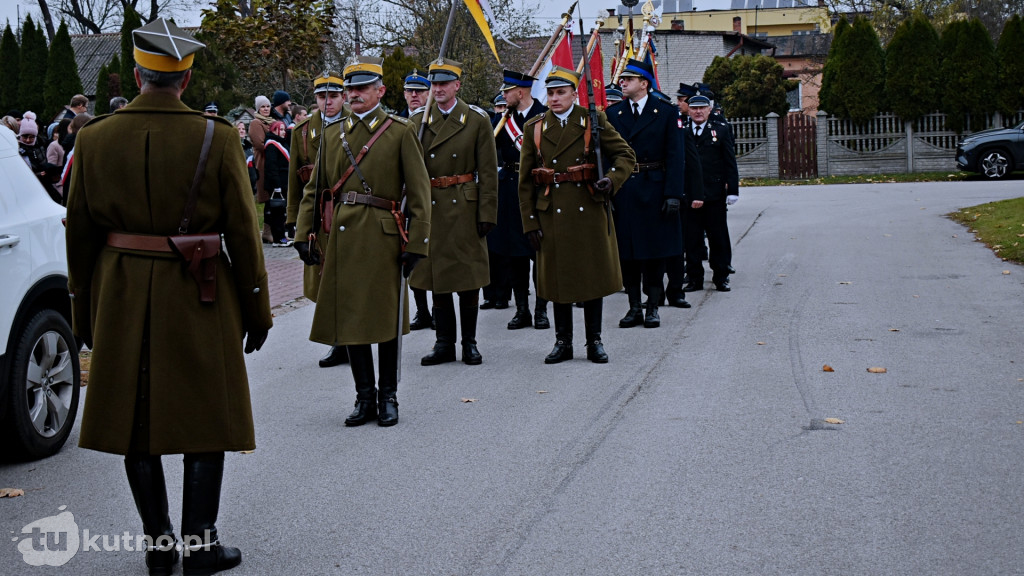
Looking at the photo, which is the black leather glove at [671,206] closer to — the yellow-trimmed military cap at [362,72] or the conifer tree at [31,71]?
the yellow-trimmed military cap at [362,72]

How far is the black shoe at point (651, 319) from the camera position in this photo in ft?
33.0

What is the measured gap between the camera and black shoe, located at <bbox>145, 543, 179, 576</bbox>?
4438 mm

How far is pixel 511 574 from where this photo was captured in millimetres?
4410

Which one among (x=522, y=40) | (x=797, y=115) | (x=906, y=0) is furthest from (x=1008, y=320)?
(x=906, y=0)

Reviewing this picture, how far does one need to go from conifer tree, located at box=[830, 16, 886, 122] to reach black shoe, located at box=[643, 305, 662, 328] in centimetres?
2515

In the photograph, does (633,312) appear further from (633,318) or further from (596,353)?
(596,353)

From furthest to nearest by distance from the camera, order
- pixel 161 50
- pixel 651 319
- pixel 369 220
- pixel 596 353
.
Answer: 1. pixel 651 319
2. pixel 596 353
3. pixel 369 220
4. pixel 161 50

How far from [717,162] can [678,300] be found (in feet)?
6.21

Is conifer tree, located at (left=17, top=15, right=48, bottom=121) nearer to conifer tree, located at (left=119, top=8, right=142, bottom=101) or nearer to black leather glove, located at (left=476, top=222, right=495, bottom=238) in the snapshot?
conifer tree, located at (left=119, top=8, right=142, bottom=101)

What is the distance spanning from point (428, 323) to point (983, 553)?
22.5 feet

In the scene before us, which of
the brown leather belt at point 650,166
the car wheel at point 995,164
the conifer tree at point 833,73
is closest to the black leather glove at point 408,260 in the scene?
the brown leather belt at point 650,166

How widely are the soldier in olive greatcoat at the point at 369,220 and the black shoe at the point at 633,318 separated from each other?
371 centimetres

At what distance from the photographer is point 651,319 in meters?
10.1

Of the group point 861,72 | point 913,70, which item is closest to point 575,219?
point 913,70
